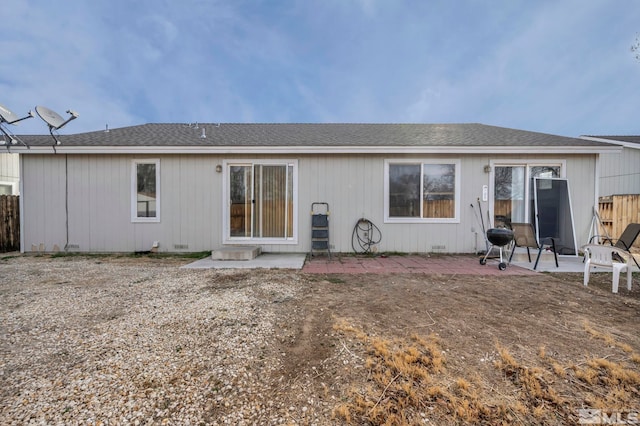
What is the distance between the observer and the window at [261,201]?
6.29 m

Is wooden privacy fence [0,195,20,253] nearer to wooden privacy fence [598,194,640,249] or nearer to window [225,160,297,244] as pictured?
window [225,160,297,244]

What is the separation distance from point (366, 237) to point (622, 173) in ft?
38.2

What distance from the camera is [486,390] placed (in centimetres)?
168

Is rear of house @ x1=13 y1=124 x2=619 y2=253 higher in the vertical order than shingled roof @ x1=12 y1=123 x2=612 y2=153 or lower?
lower

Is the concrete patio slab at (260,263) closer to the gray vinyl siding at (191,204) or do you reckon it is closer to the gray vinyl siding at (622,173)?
the gray vinyl siding at (191,204)

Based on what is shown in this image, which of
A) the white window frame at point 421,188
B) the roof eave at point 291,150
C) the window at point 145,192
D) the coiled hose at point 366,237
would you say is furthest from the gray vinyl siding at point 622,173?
the window at point 145,192

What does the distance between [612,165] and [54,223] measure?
717 inches

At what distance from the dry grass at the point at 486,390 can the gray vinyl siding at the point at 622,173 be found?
40.8ft

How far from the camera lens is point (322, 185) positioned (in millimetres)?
6262

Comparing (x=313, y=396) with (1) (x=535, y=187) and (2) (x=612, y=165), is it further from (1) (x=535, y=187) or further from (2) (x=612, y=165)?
(2) (x=612, y=165)

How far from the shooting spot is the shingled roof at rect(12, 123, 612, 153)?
5902 millimetres

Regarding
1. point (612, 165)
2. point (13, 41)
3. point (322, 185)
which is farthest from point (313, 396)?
point (13, 41)

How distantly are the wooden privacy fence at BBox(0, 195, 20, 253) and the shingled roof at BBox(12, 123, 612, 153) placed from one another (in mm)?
1576

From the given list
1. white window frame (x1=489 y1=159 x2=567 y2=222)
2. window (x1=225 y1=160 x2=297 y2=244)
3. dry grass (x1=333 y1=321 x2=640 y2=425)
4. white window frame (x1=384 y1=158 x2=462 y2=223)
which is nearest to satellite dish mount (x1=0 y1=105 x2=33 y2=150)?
window (x1=225 y1=160 x2=297 y2=244)
